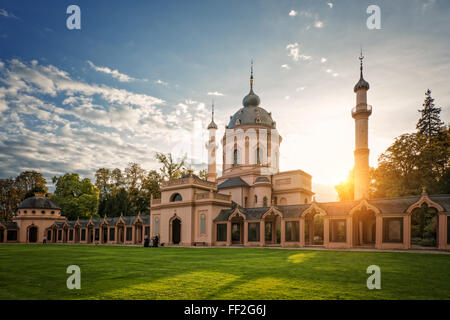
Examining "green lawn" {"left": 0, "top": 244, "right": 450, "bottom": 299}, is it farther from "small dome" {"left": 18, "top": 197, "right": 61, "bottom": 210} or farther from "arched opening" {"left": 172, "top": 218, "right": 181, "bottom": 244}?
"small dome" {"left": 18, "top": 197, "right": 61, "bottom": 210}

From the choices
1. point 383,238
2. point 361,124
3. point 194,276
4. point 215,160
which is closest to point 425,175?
point 361,124

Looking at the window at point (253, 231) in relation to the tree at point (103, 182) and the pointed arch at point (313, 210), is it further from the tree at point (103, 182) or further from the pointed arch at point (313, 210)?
the tree at point (103, 182)

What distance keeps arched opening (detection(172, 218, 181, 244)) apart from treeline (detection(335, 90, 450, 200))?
2679 centimetres

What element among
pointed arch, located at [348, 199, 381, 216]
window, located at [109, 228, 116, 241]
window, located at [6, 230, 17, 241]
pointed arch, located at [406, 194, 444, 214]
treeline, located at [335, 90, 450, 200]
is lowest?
window, located at [6, 230, 17, 241]

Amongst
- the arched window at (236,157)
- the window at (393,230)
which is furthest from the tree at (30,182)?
the window at (393,230)

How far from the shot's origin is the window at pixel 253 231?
35.0 metres

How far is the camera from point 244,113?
5331cm

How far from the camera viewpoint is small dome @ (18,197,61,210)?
197 feet

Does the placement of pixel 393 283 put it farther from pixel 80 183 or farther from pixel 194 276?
pixel 80 183

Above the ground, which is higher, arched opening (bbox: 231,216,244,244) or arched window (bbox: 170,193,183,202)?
arched window (bbox: 170,193,183,202)

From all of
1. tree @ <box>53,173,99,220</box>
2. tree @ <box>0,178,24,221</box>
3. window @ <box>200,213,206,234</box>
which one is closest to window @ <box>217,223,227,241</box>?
window @ <box>200,213,206,234</box>

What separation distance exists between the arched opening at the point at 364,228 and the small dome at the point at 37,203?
5493 cm

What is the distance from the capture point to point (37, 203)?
60531 millimetres
